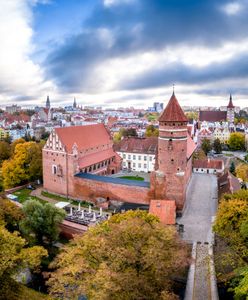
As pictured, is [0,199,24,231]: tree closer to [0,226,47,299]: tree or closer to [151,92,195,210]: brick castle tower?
[0,226,47,299]: tree

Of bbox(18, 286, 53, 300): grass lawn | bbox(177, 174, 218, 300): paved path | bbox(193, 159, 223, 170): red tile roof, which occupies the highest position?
bbox(193, 159, 223, 170): red tile roof

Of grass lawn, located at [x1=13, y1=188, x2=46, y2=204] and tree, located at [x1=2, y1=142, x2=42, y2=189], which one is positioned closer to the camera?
grass lawn, located at [x1=13, y1=188, x2=46, y2=204]

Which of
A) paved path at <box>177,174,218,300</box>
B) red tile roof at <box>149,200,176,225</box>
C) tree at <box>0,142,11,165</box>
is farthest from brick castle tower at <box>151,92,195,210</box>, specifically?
tree at <box>0,142,11,165</box>

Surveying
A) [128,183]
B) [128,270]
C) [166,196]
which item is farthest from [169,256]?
[128,183]

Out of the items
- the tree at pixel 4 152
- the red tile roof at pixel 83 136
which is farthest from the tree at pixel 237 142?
the tree at pixel 4 152

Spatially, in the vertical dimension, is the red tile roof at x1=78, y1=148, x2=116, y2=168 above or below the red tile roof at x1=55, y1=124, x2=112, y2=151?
below

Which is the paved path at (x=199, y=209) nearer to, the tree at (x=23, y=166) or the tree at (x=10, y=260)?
the tree at (x=10, y=260)
